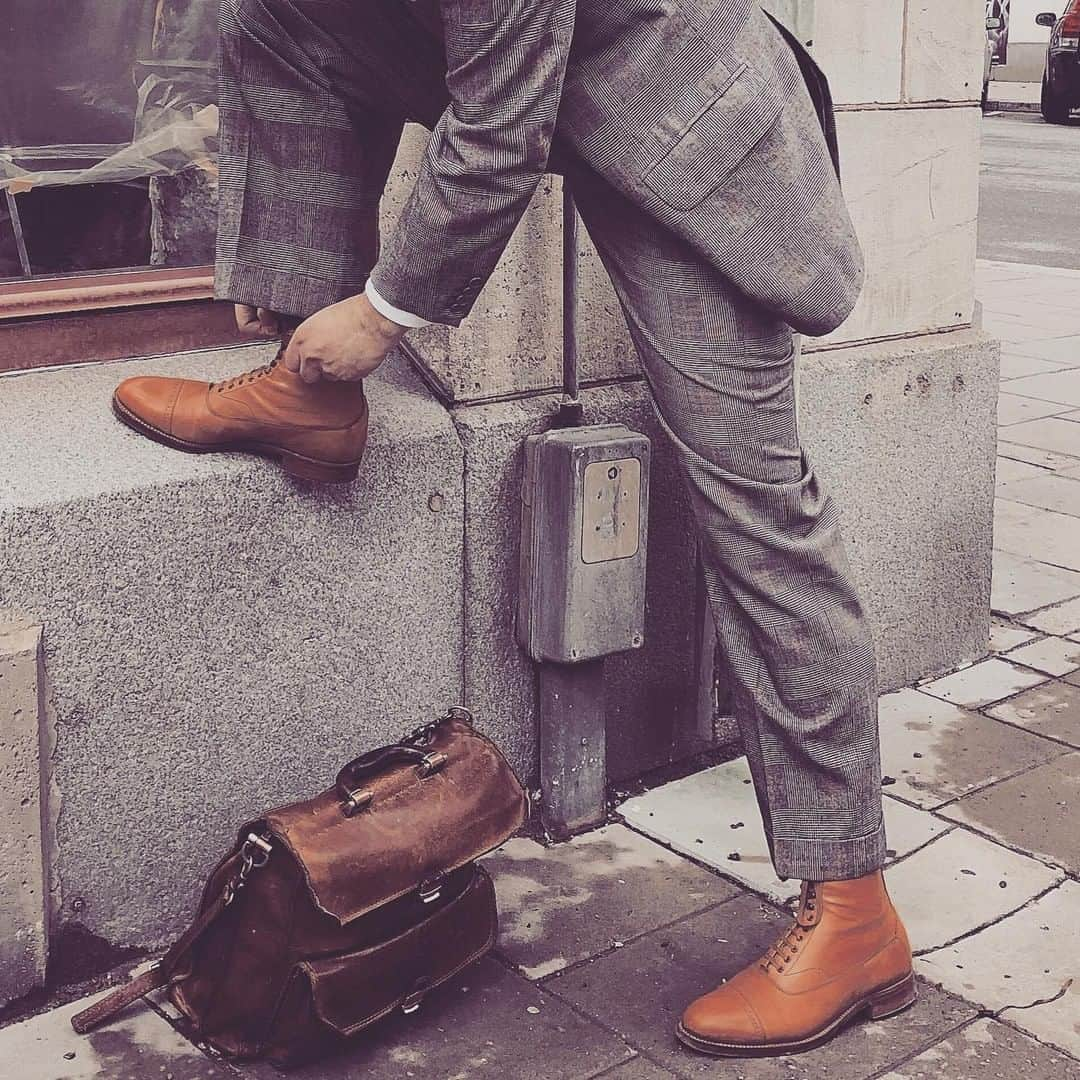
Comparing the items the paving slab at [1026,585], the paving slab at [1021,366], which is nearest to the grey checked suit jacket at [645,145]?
the paving slab at [1026,585]

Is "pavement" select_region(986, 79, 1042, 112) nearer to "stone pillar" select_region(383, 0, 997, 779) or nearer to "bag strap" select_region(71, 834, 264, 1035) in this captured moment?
"stone pillar" select_region(383, 0, 997, 779)

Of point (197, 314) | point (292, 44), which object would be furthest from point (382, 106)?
point (197, 314)

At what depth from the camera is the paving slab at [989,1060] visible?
2.56 metres

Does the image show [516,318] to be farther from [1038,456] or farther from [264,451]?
[1038,456]

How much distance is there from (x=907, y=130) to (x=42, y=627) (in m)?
2.16

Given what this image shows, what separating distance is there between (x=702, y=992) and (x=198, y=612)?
1.03 meters

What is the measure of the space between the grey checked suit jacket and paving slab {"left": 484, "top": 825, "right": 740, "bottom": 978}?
1118 mm

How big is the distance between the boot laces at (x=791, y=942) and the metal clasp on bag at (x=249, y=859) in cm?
81

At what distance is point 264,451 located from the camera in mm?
2809

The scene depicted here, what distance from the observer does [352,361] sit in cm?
249

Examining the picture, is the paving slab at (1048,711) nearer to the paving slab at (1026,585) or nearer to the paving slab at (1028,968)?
the paving slab at (1026,585)

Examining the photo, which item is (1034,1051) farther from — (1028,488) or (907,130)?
(1028,488)

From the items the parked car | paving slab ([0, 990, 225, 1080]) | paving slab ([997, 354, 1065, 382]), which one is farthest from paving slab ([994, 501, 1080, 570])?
the parked car

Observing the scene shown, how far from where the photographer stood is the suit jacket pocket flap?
7.75ft
